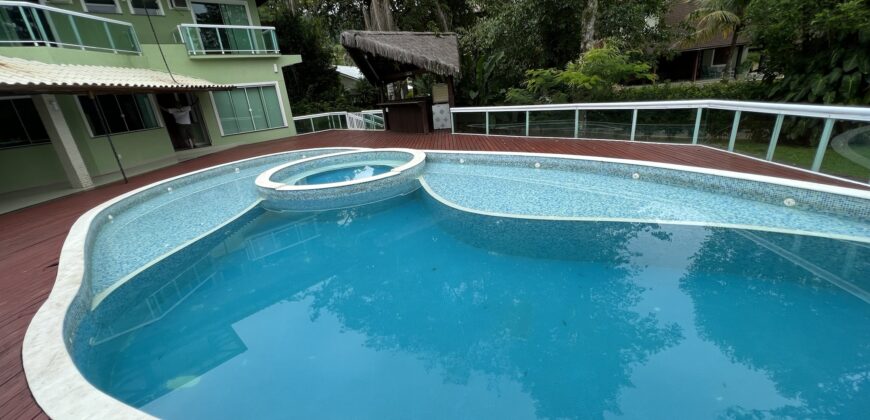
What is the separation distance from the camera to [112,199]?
7293 millimetres

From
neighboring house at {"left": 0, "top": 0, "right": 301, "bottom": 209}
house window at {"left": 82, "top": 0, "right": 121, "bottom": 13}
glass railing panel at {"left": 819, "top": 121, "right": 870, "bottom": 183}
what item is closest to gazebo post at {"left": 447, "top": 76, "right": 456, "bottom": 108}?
neighboring house at {"left": 0, "top": 0, "right": 301, "bottom": 209}

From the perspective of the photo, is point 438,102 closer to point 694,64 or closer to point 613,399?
point 613,399

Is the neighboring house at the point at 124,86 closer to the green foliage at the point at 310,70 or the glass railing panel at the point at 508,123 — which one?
the green foliage at the point at 310,70

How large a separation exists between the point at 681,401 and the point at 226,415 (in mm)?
3570

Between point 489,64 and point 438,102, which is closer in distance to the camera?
point 438,102

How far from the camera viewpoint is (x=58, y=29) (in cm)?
897

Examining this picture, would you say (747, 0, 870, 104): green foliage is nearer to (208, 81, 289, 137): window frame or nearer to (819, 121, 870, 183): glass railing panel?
(819, 121, 870, 183): glass railing panel

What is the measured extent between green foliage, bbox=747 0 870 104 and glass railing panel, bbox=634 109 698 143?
388 centimetres

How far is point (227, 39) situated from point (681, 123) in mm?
14648

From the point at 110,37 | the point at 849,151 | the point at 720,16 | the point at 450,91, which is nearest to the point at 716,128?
the point at 849,151

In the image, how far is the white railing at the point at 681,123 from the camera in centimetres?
479

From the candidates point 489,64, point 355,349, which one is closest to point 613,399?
point 355,349

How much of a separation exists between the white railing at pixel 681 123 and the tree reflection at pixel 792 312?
5.61ft

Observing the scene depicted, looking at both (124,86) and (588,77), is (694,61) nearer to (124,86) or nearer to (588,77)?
(588,77)
